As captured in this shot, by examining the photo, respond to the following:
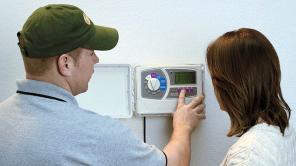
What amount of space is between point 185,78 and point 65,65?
47 cm

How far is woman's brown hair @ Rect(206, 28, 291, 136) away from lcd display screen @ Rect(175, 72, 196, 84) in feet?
0.67

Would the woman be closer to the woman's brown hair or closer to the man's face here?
the woman's brown hair

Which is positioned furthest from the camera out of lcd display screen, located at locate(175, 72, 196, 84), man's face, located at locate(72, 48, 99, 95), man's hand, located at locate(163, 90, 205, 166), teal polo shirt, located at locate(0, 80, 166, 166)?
lcd display screen, located at locate(175, 72, 196, 84)

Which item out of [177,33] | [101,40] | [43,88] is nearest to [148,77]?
[177,33]

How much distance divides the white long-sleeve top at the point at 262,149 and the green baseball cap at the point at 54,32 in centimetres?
45

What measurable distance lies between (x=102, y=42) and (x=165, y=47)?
13.6 inches

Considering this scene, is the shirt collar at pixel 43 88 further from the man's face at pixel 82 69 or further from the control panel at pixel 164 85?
the control panel at pixel 164 85

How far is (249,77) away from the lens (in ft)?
3.52

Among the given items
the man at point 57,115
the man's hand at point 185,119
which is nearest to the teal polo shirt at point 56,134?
the man at point 57,115

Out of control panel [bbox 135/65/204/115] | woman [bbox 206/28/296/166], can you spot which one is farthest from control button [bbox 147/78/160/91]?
woman [bbox 206/28/296/166]

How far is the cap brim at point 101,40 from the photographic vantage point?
0.99 meters

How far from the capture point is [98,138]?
920 mm

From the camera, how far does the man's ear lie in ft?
3.09

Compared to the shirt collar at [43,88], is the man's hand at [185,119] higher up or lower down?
lower down
